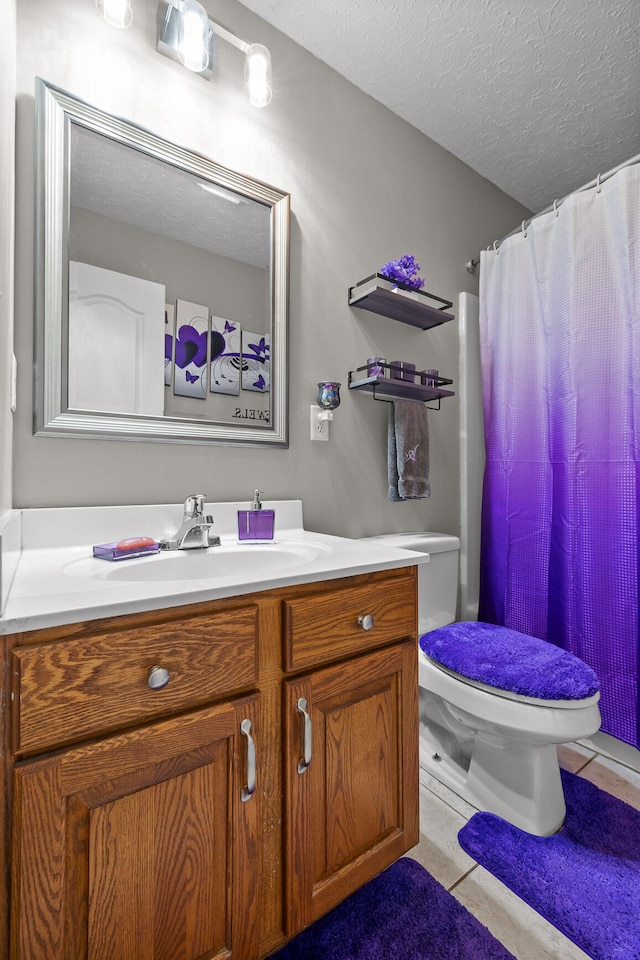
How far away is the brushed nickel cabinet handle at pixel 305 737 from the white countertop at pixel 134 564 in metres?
0.23

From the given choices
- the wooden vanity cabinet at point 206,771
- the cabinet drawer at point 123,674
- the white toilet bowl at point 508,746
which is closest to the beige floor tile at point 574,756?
the white toilet bowl at point 508,746

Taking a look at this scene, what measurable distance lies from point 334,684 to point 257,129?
1.56 meters

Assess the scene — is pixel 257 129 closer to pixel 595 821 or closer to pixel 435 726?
pixel 435 726

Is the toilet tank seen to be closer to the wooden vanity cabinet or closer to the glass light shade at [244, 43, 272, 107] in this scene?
the wooden vanity cabinet

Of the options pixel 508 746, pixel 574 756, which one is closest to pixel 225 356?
pixel 508 746

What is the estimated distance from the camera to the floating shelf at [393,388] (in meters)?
1.53

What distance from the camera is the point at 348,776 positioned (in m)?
0.88

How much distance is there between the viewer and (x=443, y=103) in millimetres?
1672

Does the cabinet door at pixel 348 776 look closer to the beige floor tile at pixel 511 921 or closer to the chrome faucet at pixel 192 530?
the beige floor tile at pixel 511 921

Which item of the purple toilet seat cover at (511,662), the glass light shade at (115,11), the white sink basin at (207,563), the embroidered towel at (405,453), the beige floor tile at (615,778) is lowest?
the beige floor tile at (615,778)

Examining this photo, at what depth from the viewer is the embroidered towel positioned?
5.32 feet

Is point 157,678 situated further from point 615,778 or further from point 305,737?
point 615,778

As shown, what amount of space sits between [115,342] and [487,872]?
158cm

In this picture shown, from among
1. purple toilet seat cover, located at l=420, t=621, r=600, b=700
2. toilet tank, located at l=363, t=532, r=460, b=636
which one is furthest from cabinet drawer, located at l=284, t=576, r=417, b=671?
toilet tank, located at l=363, t=532, r=460, b=636
